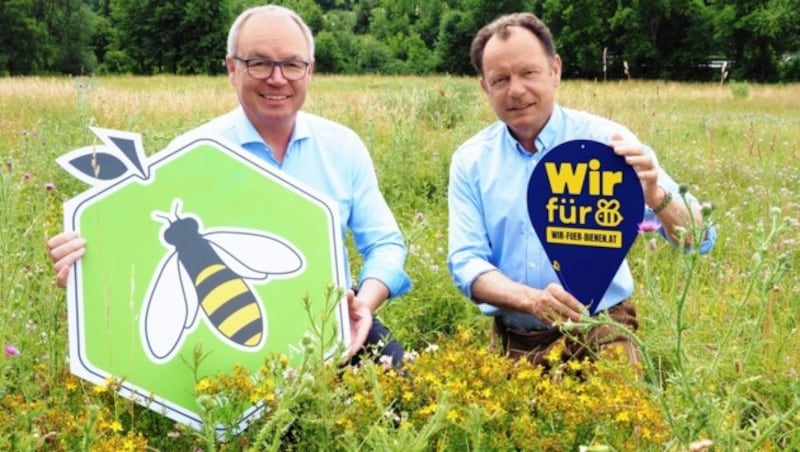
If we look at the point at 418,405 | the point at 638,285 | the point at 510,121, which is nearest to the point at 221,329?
the point at 418,405

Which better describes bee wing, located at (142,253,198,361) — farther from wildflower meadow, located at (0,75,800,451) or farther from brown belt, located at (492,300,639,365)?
brown belt, located at (492,300,639,365)

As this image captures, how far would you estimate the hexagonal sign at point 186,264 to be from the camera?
1618 millimetres

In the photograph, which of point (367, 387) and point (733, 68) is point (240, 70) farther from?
point (733, 68)

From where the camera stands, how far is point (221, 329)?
65.3 inches

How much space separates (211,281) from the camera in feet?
5.57

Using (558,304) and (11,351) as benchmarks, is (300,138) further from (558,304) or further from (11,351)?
(11,351)

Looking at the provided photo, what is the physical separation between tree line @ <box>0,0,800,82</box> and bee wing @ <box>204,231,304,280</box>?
31007 millimetres

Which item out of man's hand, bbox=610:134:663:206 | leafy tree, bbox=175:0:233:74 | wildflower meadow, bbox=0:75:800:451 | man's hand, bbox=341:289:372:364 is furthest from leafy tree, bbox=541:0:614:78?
man's hand, bbox=341:289:372:364

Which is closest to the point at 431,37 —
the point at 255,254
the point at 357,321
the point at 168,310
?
the point at 357,321

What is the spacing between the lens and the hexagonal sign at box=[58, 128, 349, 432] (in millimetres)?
1618

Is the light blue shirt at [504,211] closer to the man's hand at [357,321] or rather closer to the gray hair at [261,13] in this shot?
the man's hand at [357,321]

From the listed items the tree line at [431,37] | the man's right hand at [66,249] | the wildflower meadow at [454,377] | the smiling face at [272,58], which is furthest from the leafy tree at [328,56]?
the man's right hand at [66,249]

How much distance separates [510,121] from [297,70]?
69 centimetres

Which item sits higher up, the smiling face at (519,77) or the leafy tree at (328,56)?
the smiling face at (519,77)
